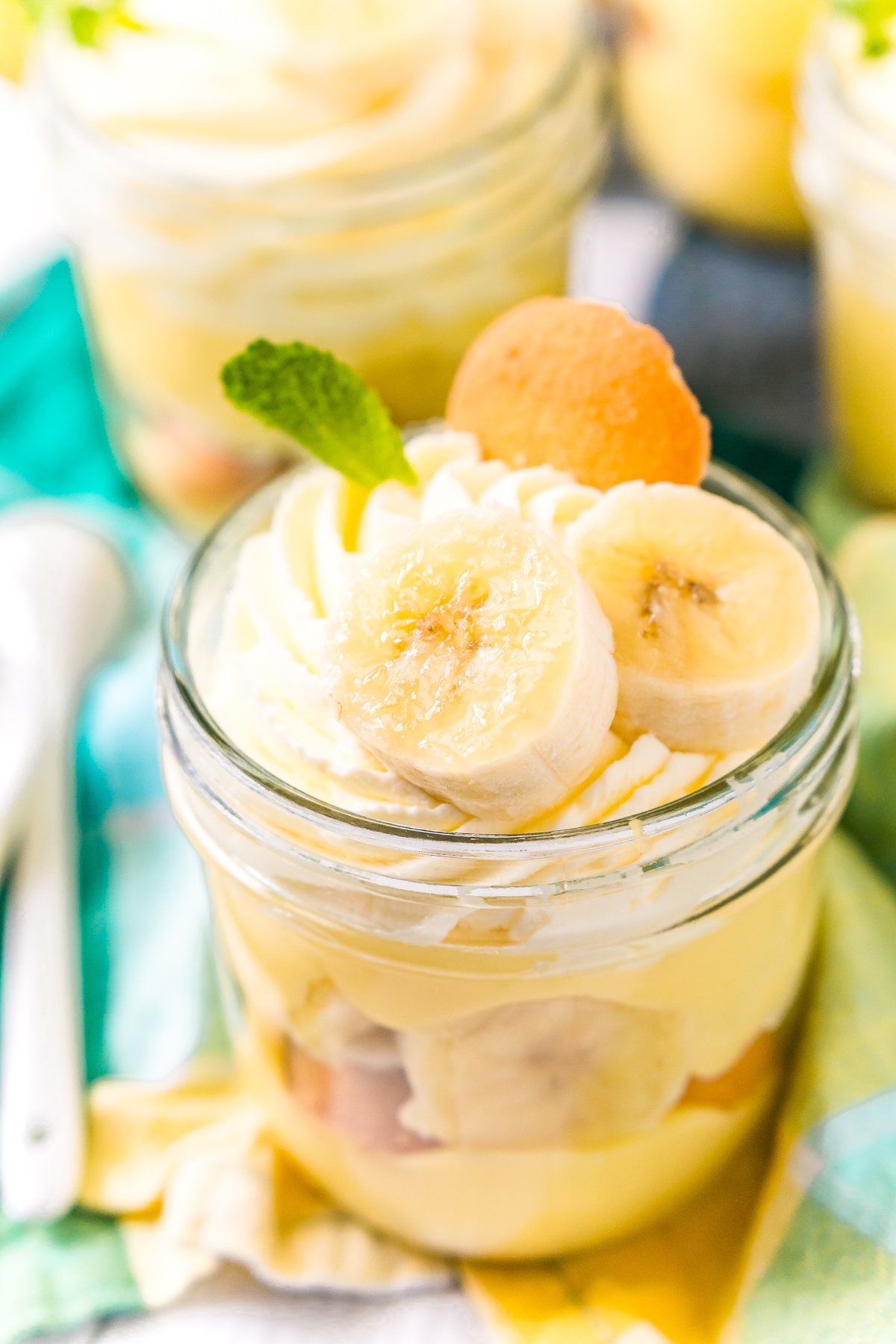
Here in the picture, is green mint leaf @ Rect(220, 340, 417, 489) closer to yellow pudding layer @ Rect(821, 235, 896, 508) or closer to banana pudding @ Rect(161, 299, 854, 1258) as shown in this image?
banana pudding @ Rect(161, 299, 854, 1258)

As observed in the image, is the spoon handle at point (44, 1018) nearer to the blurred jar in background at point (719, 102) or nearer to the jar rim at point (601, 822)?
the jar rim at point (601, 822)

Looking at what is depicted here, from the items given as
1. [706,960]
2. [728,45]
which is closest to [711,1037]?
[706,960]

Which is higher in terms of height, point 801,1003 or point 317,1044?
point 317,1044

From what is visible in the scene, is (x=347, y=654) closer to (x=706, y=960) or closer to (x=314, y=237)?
(x=706, y=960)

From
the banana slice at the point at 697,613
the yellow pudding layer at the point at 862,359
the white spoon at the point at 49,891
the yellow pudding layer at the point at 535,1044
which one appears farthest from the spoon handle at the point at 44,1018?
the yellow pudding layer at the point at 862,359

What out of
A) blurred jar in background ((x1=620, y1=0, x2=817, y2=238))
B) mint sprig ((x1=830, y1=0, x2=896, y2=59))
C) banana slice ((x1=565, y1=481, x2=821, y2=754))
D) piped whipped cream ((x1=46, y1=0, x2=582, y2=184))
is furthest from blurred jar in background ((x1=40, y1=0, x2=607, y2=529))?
banana slice ((x1=565, y1=481, x2=821, y2=754))
